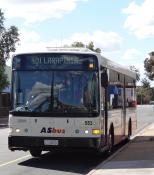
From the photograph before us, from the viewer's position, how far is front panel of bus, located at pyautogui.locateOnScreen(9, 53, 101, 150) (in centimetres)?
1528

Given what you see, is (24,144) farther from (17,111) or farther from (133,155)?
(133,155)

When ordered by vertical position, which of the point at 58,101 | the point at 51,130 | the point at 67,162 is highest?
the point at 58,101

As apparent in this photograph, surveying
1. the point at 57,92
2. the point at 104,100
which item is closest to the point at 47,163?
the point at 57,92

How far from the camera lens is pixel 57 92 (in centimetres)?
1552

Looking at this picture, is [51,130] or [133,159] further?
[133,159]

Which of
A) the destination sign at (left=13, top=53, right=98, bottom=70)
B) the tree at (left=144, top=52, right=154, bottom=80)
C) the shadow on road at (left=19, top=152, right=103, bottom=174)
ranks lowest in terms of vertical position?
the shadow on road at (left=19, top=152, right=103, bottom=174)

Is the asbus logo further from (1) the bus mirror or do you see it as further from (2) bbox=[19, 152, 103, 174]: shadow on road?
(1) the bus mirror

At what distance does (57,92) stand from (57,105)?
1.18 feet

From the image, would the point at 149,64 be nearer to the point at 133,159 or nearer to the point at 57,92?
the point at 133,159

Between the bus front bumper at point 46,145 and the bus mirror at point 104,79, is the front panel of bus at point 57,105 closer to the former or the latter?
the bus front bumper at point 46,145

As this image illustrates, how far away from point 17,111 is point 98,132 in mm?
2257

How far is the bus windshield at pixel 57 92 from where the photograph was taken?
605 inches

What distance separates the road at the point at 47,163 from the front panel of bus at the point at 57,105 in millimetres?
608

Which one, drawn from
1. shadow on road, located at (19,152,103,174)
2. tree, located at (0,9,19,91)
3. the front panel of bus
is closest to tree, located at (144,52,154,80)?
tree, located at (0,9,19,91)
